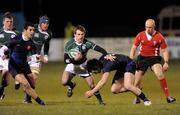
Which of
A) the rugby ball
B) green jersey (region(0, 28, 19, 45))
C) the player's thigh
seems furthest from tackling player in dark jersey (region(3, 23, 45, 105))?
green jersey (region(0, 28, 19, 45))

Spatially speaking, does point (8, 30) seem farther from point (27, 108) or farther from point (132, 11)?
point (132, 11)

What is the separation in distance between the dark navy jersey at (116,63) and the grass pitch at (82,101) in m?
0.87

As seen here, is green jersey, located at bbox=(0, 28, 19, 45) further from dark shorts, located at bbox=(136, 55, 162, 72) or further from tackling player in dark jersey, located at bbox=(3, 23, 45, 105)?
dark shorts, located at bbox=(136, 55, 162, 72)

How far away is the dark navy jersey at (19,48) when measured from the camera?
625 inches

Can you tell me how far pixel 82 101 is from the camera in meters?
17.9

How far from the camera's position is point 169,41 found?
3938 cm

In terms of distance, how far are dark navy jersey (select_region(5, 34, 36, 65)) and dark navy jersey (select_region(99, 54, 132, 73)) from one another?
1.75 m

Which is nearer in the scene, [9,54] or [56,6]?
[9,54]

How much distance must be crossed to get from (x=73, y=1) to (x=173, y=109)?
4099cm

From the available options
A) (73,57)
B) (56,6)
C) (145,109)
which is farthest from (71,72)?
(56,6)

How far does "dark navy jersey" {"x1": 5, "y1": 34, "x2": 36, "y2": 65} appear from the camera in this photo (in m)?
15.9

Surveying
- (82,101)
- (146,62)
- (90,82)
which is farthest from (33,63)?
(146,62)

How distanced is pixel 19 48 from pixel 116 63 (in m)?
2.29

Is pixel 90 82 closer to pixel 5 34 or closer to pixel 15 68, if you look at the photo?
pixel 15 68
